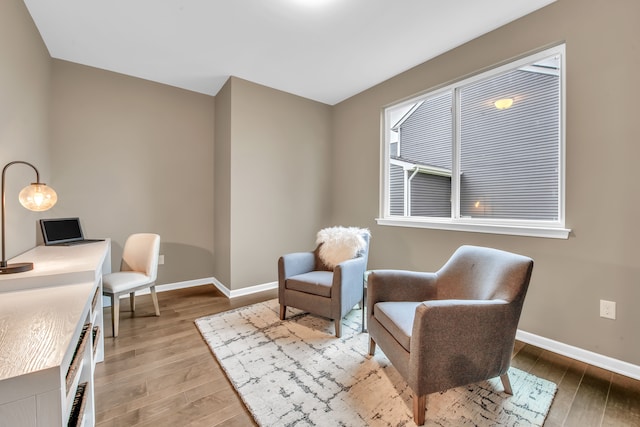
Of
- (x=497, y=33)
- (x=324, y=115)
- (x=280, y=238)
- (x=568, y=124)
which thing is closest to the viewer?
(x=568, y=124)

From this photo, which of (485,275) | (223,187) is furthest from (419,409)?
(223,187)

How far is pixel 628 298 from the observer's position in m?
1.69

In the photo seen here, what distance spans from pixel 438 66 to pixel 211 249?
Answer: 3409 mm

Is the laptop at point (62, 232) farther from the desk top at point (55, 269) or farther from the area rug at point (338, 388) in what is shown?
the area rug at point (338, 388)

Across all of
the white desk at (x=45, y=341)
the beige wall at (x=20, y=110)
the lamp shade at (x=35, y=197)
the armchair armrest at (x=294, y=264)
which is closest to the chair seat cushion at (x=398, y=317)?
the armchair armrest at (x=294, y=264)

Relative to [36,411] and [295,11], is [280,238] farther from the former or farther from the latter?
[36,411]

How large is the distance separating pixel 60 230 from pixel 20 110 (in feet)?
3.37

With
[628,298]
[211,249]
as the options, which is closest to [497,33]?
[628,298]

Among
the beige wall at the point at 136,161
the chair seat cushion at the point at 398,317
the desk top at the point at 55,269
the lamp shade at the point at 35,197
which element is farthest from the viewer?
the beige wall at the point at 136,161

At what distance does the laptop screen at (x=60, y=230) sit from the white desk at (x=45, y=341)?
857 mm

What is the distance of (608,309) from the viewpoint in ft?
5.78

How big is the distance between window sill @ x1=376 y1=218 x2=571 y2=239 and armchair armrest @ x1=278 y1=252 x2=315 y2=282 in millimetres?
1112

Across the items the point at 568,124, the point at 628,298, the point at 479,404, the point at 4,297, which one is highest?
the point at 568,124

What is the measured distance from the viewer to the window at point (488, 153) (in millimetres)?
2074
